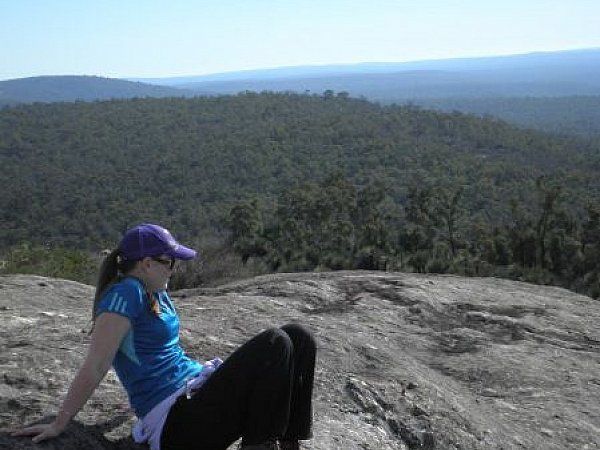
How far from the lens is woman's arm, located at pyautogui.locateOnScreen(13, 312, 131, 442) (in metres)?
2.84

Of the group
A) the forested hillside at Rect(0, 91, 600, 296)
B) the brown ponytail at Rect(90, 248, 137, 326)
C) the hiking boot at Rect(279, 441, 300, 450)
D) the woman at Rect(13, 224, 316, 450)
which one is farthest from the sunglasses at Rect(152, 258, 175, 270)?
the forested hillside at Rect(0, 91, 600, 296)

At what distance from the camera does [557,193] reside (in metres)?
28.4

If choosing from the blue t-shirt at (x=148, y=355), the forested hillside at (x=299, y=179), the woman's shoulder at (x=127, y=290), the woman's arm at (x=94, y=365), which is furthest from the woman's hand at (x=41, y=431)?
the forested hillside at (x=299, y=179)

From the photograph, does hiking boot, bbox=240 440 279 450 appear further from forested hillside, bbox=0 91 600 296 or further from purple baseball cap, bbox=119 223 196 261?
forested hillside, bbox=0 91 600 296

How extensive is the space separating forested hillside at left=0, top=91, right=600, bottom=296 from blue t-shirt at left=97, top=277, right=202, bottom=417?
914 inches

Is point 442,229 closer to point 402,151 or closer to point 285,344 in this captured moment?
point 285,344

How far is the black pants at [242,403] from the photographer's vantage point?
3.10m

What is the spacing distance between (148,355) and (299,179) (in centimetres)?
6799

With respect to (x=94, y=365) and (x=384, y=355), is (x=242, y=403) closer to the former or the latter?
(x=94, y=365)

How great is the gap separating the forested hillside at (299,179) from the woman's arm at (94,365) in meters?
23.6

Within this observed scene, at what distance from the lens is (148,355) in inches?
123

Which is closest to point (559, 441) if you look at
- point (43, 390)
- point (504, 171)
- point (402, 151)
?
point (43, 390)

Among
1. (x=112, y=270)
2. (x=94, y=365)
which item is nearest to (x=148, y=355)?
(x=94, y=365)

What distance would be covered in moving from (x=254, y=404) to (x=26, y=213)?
6278 cm
